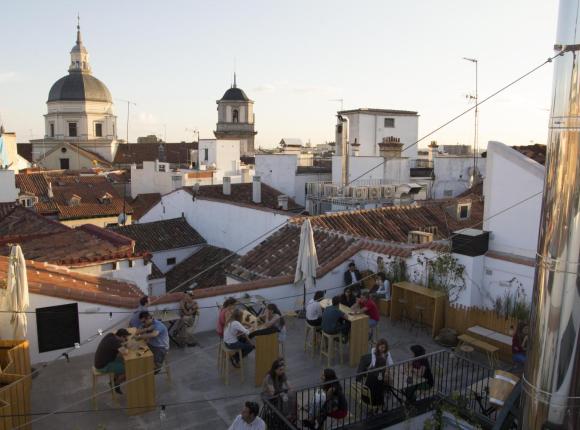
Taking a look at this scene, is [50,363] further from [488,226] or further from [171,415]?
[488,226]

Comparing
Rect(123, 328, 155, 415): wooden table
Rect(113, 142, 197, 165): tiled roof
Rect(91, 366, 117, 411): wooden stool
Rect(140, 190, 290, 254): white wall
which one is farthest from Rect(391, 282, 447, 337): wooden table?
Rect(113, 142, 197, 165): tiled roof

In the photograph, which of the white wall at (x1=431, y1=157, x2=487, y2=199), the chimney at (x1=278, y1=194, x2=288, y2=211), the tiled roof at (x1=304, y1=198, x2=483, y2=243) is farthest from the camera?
the white wall at (x1=431, y1=157, x2=487, y2=199)

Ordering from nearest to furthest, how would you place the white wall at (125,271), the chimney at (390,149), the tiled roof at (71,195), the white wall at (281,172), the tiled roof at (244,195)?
the white wall at (125,271) < the tiled roof at (244,195) < the chimney at (390,149) < the white wall at (281,172) < the tiled roof at (71,195)

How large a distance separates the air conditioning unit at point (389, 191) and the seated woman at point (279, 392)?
2096 centimetres

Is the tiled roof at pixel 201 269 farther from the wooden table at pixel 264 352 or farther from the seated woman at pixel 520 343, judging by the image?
the seated woman at pixel 520 343

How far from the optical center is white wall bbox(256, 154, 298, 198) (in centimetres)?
3300

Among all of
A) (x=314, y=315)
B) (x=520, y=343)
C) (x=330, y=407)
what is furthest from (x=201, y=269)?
(x=330, y=407)

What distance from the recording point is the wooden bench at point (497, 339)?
9711 mm

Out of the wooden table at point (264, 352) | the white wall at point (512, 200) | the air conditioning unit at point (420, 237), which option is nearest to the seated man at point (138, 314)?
the wooden table at point (264, 352)

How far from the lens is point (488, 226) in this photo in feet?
38.3

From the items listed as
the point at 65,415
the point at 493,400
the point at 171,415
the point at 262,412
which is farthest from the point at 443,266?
the point at 65,415

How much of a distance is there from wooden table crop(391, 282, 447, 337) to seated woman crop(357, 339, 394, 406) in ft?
10.2

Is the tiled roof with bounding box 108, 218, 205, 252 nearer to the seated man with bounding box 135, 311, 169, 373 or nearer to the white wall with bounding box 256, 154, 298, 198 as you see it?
the white wall with bounding box 256, 154, 298, 198

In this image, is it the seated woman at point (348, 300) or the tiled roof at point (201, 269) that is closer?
the seated woman at point (348, 300)
